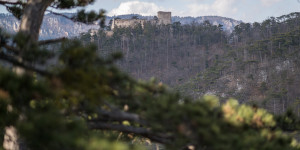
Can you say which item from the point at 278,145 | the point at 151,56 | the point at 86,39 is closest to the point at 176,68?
the point at 151,56

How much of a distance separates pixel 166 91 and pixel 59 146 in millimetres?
1909

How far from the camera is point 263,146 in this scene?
4.48 m

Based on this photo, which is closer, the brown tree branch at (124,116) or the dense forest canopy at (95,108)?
the dense forest canopy at (95,108)

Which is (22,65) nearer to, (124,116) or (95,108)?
(95,108)

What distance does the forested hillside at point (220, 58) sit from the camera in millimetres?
53219

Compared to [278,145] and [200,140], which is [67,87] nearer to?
[200,140]

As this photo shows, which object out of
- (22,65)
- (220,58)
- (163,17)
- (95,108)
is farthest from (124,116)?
(163,17)

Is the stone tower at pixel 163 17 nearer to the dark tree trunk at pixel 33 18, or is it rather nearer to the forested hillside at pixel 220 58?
the forested hillside at pixel 220 58

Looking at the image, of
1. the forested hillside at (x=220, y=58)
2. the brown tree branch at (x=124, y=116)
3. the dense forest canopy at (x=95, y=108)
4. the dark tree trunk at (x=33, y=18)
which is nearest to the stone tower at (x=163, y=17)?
the forested hillside at (x=220, y=58)

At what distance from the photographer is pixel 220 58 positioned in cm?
7075

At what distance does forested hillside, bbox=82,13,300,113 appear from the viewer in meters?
53.2

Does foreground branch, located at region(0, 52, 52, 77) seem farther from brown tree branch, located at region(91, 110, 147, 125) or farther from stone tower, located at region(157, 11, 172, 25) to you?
stone tower, located at region(157, 11, 172, 25)

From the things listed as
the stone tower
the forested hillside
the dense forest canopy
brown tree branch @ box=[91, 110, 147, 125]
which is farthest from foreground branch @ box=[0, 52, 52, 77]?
the stone tower

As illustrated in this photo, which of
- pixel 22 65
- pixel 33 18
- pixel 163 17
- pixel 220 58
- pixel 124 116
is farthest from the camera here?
pixel 163 17
